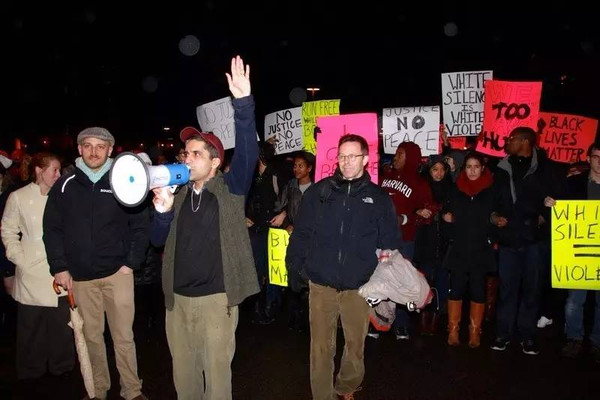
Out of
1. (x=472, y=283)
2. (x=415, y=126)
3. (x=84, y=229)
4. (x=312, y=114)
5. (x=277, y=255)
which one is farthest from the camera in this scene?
(x=312, y=114)

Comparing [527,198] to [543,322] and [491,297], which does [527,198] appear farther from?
[543,322]

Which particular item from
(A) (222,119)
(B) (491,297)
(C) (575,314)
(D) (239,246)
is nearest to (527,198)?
(C) (575,314)

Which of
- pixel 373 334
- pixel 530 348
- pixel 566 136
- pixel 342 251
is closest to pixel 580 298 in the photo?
pixel 530 348

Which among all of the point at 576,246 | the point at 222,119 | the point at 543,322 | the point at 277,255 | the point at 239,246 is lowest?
the point at 543,322

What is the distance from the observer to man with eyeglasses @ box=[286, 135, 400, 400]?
4230mm

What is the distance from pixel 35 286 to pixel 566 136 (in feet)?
24.7

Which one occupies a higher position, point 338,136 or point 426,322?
point 338,136

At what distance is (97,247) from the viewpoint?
4.40 meters

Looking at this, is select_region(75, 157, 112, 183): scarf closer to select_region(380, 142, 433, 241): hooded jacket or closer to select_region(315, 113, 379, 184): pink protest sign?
select_region(315, 113, 379, 184): pink protest sign

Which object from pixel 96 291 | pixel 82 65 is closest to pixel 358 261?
pixel 96 291

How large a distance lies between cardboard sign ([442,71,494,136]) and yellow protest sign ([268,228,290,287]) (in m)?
3.09

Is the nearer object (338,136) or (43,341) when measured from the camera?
(43,341)

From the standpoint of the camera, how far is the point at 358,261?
4215 mm

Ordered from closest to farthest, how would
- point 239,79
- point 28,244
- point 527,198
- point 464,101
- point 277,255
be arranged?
point 239,79 < point 28,244 < point 527,198 < point 277,255 < point 464,101
